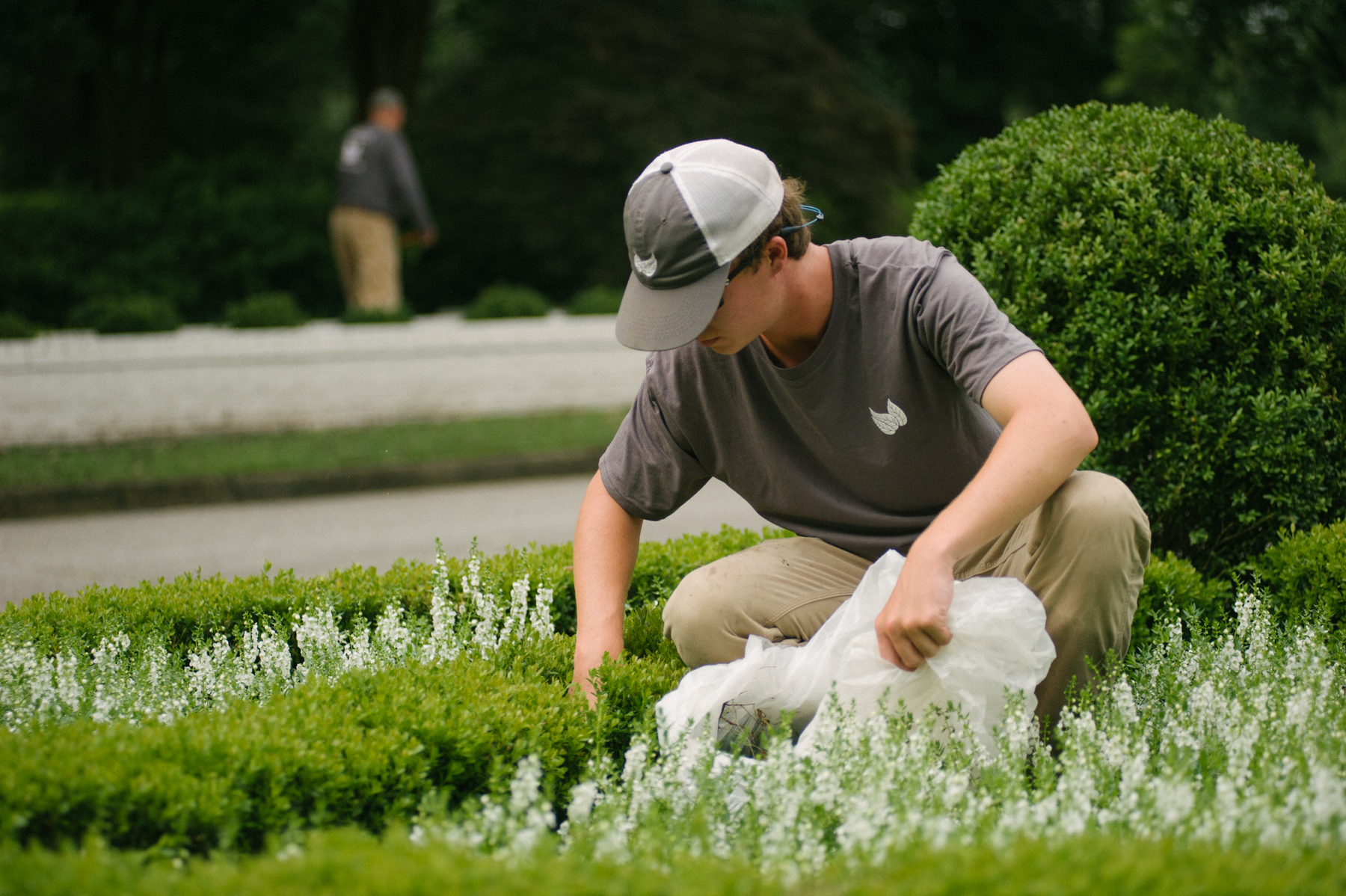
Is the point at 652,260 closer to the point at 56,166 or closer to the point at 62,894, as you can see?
the point at 62,894

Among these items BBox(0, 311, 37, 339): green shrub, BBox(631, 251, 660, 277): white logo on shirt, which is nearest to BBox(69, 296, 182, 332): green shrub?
BBox(0, 311, 37, 339): green shrub

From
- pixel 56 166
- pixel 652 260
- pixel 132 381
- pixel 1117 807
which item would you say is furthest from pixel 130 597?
pixel 56 166

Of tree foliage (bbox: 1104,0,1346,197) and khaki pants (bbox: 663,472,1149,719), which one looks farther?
tree foliage (bbox: 1104,0,1346,197)

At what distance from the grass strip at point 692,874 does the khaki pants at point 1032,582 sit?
0.97m

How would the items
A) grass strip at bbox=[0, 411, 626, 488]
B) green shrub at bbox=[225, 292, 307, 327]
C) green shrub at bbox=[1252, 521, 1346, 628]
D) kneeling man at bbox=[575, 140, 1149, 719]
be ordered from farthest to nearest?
green shrub at bbox=[225, 292, 307, 327] < grass strip at bbox=[0, 411, 626, 488] < green shrub at bbox=[1252, 521, 1346, 628] < kneeling man at bbox=[575, 140, 1149, 719]

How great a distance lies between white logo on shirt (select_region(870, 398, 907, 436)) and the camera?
8.97ft

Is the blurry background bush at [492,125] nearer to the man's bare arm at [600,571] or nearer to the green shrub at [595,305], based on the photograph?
the green shrub at [595,305]

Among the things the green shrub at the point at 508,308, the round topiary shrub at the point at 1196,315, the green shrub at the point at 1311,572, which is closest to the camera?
the green shrub at the point at 1311,572

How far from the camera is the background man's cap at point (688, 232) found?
97.8 inches

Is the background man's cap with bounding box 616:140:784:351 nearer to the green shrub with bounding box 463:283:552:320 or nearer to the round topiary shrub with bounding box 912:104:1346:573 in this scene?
the round topiary shrub with bounding box 912:104:1346:573

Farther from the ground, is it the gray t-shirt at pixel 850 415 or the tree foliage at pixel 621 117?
the tree foliage at pixel 621 117

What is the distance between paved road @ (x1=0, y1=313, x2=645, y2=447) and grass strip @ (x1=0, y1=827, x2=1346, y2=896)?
9184mm

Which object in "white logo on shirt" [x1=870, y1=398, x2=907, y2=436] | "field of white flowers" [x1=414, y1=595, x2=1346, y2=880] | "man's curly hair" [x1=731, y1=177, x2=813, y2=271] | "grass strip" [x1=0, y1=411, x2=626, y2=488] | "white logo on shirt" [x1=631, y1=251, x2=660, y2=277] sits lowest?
"grass strip" [x1=0, y1=411, x2=626, y2=488]

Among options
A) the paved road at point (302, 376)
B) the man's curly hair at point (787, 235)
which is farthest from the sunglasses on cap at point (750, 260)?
the paved road at point (302, 376)
